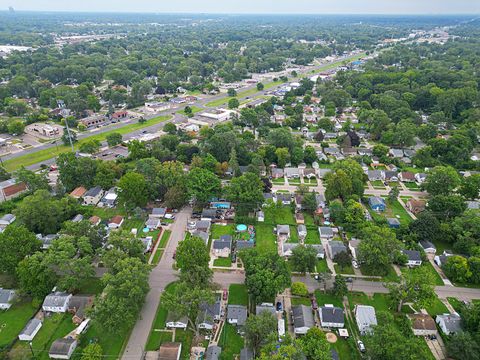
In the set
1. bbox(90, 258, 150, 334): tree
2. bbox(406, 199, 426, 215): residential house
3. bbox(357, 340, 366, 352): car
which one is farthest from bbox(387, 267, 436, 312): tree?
bbox(90, 258, 150, 334): tree

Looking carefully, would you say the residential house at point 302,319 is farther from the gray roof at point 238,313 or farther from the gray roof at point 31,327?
the gray roof at point 31,327

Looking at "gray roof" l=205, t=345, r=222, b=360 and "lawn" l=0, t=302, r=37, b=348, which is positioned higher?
"gray roof" l=205, t=345, r=222, b=360

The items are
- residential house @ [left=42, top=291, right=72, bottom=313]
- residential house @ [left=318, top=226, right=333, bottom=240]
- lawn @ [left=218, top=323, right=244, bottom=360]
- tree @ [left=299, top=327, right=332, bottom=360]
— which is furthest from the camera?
residential house @ [left=318, top=226, right=333, bottom=240]

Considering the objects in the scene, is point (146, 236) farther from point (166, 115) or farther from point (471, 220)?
point (166, 115)

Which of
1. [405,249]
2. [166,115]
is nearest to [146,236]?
[405,249]

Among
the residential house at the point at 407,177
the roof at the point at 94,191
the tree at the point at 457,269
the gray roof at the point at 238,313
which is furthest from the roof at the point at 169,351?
the residential house at the point at 407,177

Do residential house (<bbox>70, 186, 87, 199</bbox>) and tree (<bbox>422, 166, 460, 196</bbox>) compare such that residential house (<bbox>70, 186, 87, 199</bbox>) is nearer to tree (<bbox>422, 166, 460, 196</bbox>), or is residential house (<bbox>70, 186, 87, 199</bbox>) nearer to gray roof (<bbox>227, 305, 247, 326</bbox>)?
gray roof (<bbox>227, 305, 247, 326</bbox>)

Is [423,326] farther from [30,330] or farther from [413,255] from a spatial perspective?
[30,330]
